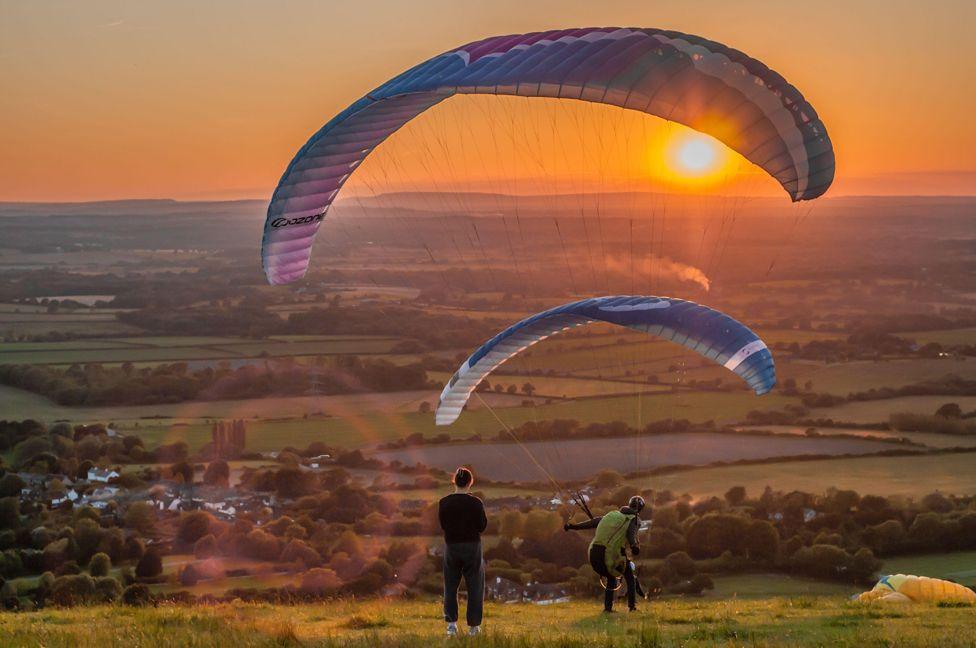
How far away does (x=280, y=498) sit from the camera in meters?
52.9

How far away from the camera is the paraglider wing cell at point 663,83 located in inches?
494

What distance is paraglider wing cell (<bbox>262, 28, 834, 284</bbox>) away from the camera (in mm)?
12555

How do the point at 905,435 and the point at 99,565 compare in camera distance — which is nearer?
the point at 99,565

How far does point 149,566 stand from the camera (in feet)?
130

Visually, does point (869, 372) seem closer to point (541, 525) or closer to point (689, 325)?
point (541, 525)

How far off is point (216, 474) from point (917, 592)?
43.6 meters

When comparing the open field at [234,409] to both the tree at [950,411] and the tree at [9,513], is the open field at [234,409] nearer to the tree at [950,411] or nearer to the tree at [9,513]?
the tree at [9,513]

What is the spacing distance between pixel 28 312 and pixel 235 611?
9769 centimetres

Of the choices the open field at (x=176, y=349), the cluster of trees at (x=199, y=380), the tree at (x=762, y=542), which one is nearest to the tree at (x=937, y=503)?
the tree at (x=762, y=542)

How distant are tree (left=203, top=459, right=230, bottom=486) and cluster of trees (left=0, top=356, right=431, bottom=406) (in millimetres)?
13941

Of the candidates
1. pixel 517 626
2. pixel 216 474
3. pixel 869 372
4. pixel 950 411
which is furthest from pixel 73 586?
pixel 869 372

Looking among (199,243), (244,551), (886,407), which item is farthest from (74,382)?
(199,243)

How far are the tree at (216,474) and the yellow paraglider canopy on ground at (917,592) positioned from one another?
139 ft

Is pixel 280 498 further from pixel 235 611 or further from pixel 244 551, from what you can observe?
pixel 235 611
